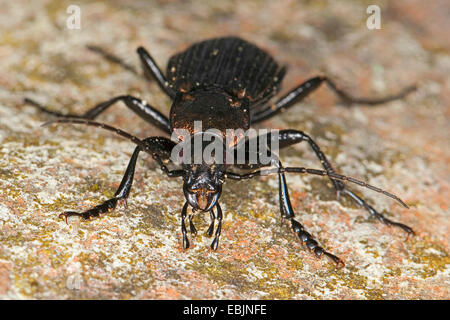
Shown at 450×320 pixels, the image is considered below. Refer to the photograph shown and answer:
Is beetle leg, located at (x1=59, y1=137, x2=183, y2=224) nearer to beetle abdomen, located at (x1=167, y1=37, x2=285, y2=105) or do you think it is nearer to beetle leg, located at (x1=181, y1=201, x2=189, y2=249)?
beetle leg, located at (x1=181, y1=201, x2=189, y2=249)

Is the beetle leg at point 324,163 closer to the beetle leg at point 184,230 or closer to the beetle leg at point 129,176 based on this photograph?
the beetle leg at point 129,176

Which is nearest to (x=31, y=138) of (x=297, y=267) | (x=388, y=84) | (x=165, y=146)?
(x=165, y=146)

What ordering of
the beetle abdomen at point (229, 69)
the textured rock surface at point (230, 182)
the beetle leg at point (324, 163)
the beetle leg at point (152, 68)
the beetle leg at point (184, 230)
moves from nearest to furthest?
the textured rock surface at point (230, 182) → the beetle leg at point (184, 230) → the beetle leg at point (324, 163) → the beetle abdomen at point (229, 69) → the beetle leg at point (152, 68)

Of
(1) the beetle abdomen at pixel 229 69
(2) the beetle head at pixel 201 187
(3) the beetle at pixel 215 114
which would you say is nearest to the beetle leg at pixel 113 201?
(3) the beetle at pixel 215 114

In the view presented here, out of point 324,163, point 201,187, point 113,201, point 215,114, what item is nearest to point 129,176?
point 113,201

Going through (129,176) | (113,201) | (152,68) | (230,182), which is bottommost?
(113,201)

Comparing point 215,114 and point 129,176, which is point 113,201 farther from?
point 215,114
